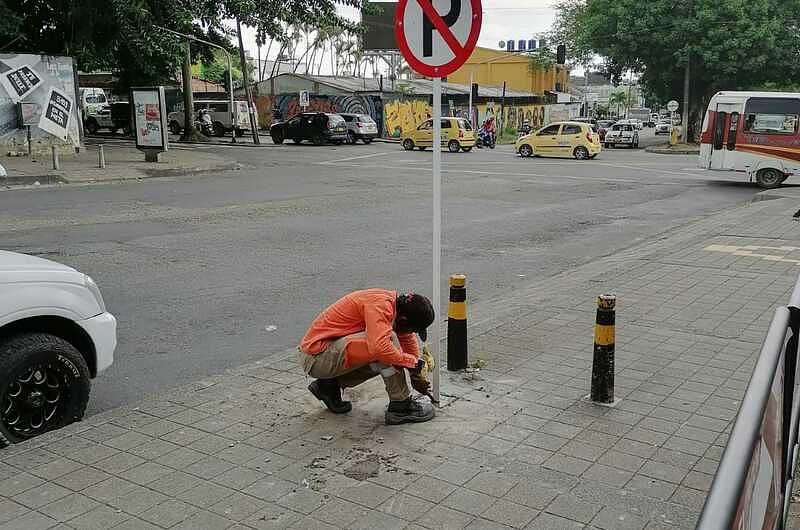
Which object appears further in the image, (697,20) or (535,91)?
(535,91)

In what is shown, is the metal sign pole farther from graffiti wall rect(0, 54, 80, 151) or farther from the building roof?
the building roof

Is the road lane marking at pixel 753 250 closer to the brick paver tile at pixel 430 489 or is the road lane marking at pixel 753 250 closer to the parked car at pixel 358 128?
the brick paver tile at pixel 430 489

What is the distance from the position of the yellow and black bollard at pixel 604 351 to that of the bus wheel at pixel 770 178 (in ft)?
61.3

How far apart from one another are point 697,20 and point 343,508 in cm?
4421

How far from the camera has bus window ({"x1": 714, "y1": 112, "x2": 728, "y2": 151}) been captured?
2122 centimetres

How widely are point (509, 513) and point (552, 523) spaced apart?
7.9 inches

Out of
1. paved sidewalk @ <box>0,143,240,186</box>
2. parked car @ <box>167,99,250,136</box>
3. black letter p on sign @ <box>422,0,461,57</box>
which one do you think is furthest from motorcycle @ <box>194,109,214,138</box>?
black letter p on sign @ <box>422,0,461,57</box>

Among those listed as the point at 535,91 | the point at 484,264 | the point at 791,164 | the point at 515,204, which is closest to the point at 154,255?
the point at 484,264

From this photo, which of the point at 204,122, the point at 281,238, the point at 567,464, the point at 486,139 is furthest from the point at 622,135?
the point at 567,464

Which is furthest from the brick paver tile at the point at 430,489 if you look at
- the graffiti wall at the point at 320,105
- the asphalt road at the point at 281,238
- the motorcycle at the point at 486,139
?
the graffiti wall at the point at 320,105

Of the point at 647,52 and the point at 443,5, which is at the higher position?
the point at 647,52

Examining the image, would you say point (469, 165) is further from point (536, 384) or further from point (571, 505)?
point (571, 505)

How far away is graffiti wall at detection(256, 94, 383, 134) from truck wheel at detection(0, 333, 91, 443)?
44882 mm

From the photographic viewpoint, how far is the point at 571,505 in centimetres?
357
